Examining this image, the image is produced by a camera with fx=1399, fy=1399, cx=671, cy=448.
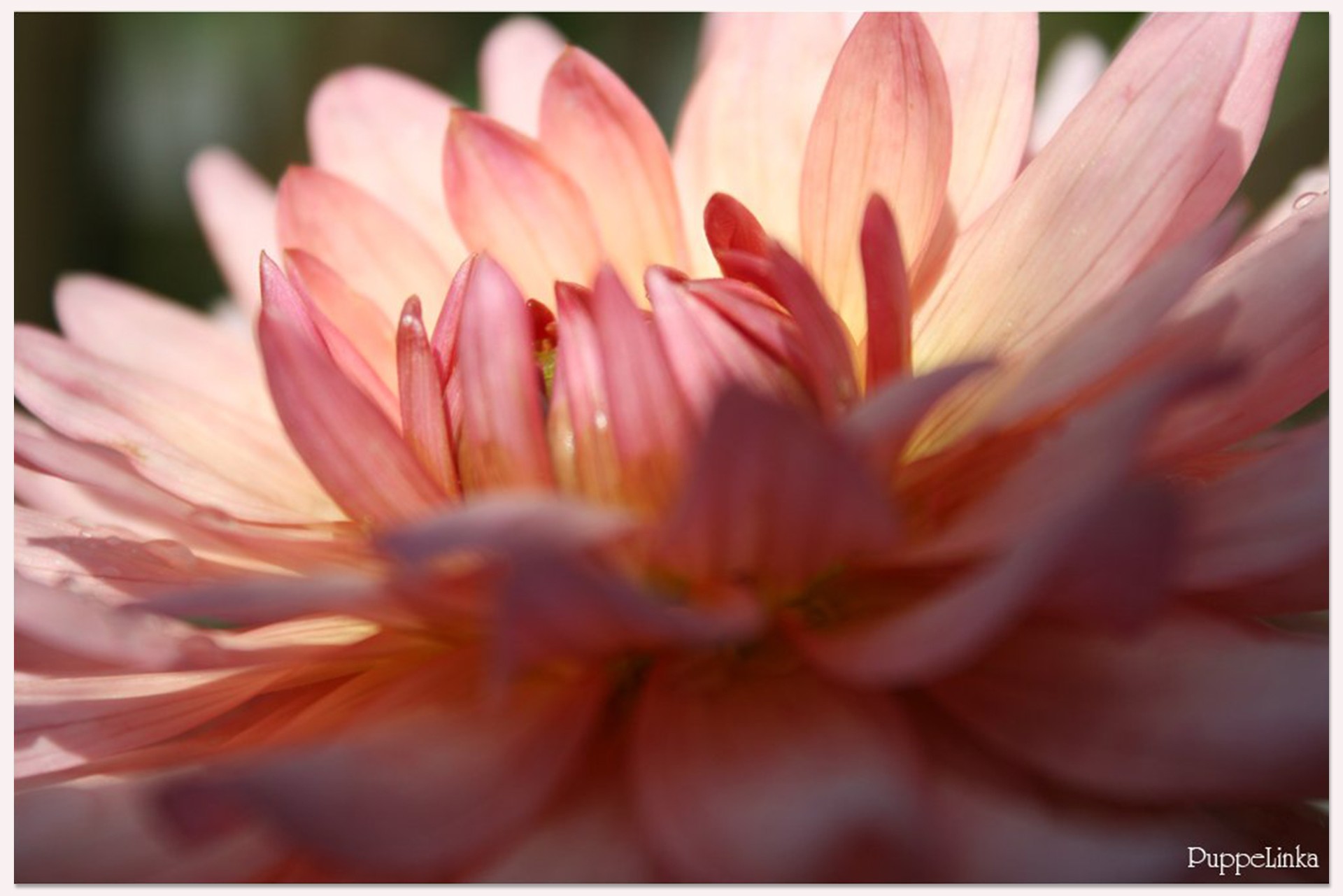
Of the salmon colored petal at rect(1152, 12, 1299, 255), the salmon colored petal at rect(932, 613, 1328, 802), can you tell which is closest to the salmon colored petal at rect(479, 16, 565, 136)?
the salmon colored petal at rect(1152, 12, 1299, 255)

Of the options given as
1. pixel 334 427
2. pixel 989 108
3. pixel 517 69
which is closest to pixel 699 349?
pixel 334 427

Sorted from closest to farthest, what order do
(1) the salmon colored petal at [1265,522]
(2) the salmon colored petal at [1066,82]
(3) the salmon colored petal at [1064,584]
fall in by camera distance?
(3) the salmon colored petal at [1064,584] → (1) the salmon colored petal at [1265,522] → (2) the salmon colored petal at [1066,82]

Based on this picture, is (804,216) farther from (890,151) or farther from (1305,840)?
(1305,840)

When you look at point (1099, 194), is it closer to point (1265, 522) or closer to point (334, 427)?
point (1265, 522)

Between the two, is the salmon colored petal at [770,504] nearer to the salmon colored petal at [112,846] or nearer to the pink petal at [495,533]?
the pink petal at [495,533]

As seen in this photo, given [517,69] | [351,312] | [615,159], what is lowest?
[351,312]

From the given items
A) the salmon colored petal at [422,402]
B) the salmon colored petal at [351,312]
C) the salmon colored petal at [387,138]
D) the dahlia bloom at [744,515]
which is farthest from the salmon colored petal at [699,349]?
the salmon colored petal at [387,138]
